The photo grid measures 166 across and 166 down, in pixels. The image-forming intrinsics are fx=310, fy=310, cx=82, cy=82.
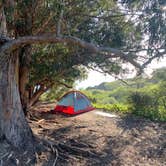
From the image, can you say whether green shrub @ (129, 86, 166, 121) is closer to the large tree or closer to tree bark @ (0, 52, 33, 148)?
the large tree

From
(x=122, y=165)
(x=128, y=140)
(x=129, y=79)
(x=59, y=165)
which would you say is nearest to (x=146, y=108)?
(x=129, y=79)

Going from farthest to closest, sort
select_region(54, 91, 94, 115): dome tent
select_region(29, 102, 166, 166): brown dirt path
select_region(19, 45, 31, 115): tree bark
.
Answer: select_region(54, 91, 94, 115): dome tent → select_region(19, 45, 31, 115): tree bark → select_region(29, 102, 166, 166): brown dirt path

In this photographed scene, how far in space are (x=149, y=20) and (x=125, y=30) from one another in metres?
1.22

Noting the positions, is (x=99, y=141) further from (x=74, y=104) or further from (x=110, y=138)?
(x=74, y=104)

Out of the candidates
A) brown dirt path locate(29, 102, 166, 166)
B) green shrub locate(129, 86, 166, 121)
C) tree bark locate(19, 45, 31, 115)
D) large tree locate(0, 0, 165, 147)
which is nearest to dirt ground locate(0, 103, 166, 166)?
brown dirt path locate(29, 102, 166, 166)

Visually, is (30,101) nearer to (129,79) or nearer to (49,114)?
(49,114)

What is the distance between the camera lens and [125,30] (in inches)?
327

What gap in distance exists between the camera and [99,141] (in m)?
7.55

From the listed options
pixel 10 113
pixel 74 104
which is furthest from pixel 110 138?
pixel 74 104

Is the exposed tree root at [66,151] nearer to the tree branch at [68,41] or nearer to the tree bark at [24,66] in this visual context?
the tree branch at [68,41]

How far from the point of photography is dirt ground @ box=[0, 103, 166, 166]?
21.3ft

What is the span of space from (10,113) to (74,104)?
462cm

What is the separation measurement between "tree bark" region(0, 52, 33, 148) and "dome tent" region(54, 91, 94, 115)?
4.20 m

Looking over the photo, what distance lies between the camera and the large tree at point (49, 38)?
6504 mm
